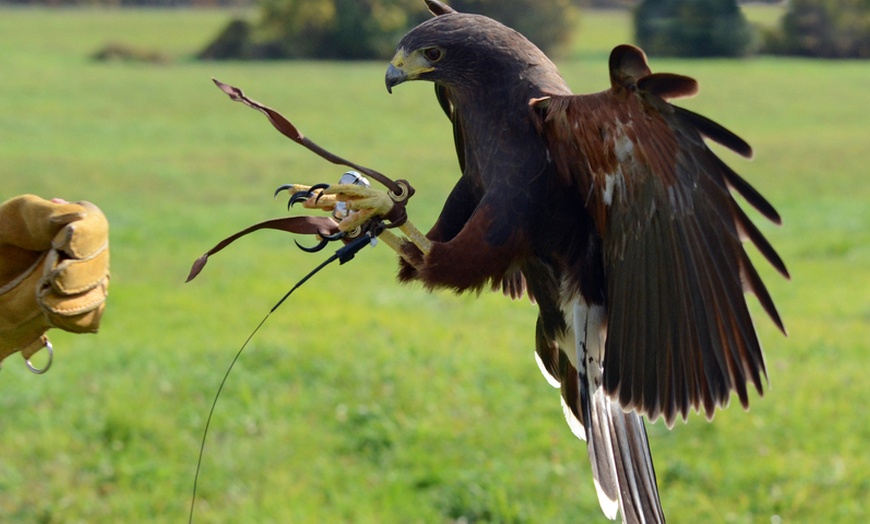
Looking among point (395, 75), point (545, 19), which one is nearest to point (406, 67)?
point (395, 75)

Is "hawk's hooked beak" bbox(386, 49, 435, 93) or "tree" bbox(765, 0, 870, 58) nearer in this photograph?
"hawk's hooked beak" bbox(386, 49, 435, 93)

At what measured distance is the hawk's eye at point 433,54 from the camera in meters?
2.87

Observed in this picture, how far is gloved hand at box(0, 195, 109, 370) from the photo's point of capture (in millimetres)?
2723

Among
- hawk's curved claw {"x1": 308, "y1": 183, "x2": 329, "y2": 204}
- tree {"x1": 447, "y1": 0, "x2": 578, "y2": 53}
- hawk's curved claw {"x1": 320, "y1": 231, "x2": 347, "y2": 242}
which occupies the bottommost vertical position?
tree {"x1": 447, "y1": 0, "x2": 578, "y2": 53}

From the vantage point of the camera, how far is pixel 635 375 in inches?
110

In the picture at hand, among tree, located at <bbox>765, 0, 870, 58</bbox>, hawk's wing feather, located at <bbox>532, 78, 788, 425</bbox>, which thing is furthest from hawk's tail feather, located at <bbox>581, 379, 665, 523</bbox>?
tree, located at <bbox>765, 0, 870, 58</bbox>

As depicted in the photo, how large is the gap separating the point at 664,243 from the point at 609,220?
16 centimetres

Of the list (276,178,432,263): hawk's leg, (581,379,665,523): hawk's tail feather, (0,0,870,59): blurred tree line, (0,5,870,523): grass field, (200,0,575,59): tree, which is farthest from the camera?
(200,0,575,59): tree

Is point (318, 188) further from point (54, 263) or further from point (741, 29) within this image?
point (741, 29)

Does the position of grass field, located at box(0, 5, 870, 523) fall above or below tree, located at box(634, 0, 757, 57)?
below

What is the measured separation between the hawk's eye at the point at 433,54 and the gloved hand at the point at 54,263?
948 millimetres

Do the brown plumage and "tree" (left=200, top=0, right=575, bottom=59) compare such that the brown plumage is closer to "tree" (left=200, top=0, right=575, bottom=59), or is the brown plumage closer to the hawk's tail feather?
the hawk's tail feather

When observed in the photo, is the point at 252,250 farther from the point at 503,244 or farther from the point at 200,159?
the point at 503,244

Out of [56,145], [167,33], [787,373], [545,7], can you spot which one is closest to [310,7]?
[545,7]
